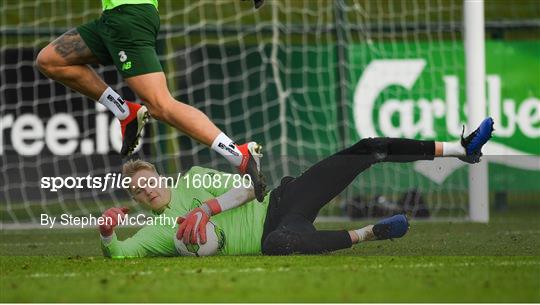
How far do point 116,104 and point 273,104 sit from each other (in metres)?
5.61

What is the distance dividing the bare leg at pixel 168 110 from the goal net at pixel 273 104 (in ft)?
15.6

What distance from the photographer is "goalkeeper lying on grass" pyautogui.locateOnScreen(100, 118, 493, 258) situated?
8.10m

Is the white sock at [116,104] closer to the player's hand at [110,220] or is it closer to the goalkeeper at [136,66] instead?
the goalkeeper at [136,66]

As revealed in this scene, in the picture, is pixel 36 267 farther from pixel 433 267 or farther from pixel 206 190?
pixel 433 267

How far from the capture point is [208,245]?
26.9 feet

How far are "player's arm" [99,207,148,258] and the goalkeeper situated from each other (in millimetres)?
566

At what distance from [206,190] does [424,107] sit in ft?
18.3

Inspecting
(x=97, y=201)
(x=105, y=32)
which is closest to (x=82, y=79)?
(x=105, y=32)

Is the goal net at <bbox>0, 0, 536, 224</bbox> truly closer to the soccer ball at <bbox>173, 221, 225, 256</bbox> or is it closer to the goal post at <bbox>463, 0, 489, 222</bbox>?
the goal post at <bbox>463, 0, 489, 222</bbox>

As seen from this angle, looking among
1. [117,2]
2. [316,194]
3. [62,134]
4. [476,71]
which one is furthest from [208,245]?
[62,134]

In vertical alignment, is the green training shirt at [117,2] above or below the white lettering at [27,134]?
above

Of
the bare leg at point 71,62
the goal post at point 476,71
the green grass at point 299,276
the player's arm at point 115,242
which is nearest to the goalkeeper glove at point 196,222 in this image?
the green grass at point 299,276

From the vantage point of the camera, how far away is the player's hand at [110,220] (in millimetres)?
7988

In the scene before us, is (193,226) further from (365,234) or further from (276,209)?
(365,234)
